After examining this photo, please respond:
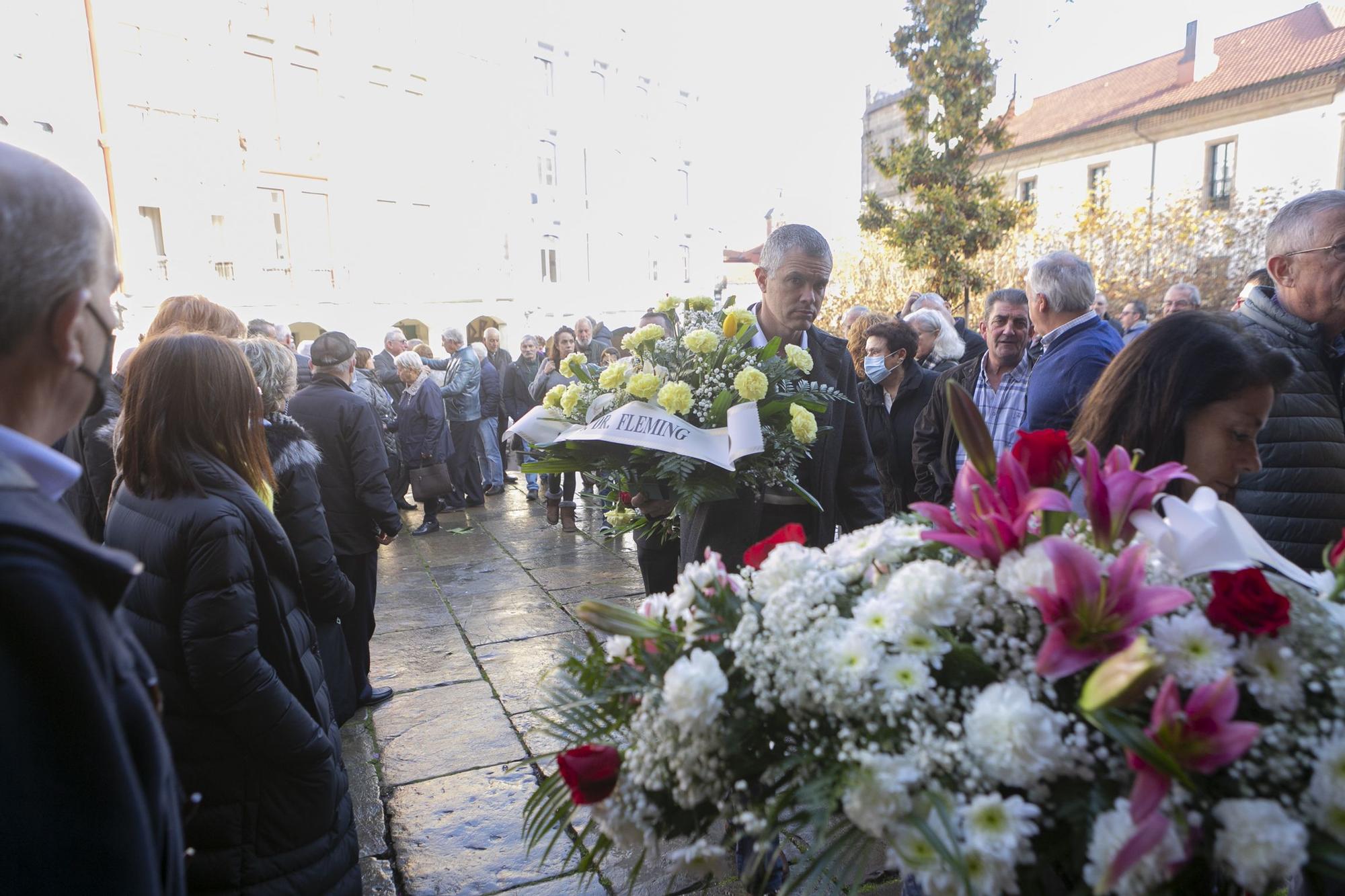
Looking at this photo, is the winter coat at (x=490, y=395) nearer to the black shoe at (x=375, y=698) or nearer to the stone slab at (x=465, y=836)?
the black shoe at (x=375, y=698)

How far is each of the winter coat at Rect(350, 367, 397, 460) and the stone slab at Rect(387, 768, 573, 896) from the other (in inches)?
183

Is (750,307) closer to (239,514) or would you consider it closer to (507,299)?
(239,514)

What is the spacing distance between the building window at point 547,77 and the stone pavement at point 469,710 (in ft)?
84.5

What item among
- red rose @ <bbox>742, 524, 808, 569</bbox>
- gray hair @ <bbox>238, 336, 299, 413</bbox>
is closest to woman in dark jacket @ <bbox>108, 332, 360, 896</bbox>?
gray hair @ <bbox>238, 336, 299, 413</bbox>

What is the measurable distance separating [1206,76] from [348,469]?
108 ft

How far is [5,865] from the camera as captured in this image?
2.95 ft

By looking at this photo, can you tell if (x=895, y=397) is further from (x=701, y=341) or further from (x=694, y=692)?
(x=694, y=692)

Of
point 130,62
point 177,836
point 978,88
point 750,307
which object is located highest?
point 130,62

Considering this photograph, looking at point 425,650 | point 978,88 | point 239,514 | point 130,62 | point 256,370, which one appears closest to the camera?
point 239,514

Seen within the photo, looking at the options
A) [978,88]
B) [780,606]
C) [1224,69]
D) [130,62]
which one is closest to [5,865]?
[780,606]

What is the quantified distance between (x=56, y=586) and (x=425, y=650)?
4.48 meters

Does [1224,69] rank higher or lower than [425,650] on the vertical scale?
higher

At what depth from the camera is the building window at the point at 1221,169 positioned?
2583 cm

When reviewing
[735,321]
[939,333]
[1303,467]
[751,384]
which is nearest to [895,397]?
[939,333]
